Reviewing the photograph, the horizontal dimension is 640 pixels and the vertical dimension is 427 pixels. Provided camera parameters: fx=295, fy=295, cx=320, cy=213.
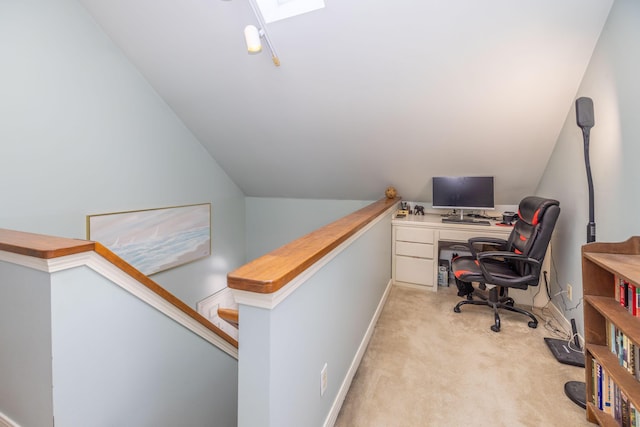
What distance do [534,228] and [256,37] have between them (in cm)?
235

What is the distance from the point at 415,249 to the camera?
3.14 meters

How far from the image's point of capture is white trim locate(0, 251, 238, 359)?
944mm

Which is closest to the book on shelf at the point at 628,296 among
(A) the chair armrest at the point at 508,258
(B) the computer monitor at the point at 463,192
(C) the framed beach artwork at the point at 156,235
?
(A) the chair armrest at the point at 508,258

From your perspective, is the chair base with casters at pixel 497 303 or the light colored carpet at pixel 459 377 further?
the chair base with casters at pixel 497 303

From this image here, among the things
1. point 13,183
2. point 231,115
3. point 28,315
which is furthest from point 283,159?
point 28,315

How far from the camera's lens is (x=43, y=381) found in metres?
0.99

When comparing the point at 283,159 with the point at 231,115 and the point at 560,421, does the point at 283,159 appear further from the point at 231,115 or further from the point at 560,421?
the point at 560,421

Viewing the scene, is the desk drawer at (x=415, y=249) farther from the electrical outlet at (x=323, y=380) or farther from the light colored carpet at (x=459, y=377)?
the electrical outlet at (x=323, y=380)

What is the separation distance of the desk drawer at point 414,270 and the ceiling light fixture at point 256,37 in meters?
2.29

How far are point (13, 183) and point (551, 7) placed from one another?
3652 millimetres

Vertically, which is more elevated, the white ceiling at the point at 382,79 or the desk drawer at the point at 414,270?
the white ceiling at the point at 382,79

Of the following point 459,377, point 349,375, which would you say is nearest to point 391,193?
point 459,377

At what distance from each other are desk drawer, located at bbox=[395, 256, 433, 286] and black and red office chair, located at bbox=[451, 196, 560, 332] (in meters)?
0.42

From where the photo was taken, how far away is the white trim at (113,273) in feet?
3.10
